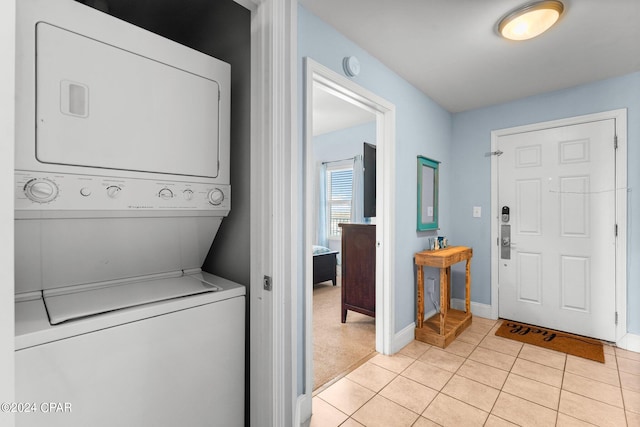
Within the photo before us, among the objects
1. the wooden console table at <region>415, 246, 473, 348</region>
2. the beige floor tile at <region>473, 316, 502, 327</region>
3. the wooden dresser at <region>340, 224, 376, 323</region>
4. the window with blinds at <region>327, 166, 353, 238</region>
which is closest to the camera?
the wooden console table at <region>415, 246, 473, 348</region>

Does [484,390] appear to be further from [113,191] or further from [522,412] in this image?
[113,191]

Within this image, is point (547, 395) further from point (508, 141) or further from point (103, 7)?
point (103, 7)

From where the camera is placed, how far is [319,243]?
219 inches

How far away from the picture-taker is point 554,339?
279 centimetres

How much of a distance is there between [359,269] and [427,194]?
106 cm

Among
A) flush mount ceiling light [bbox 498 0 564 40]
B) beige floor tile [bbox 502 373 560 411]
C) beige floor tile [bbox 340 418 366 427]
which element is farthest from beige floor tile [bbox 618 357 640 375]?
flush mount ceiling light [bbox 498 0 564 40]

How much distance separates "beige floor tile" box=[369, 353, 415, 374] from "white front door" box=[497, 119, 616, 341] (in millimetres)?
1556

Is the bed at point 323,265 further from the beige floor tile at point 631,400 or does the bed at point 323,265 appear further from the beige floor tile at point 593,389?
the beige floor tile at point 631,400

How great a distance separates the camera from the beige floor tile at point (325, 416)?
171cm

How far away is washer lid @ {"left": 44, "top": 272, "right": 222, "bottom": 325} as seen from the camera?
0.92 meters

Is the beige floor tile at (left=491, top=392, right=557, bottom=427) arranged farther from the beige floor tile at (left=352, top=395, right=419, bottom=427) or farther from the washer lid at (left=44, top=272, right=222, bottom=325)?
the washer lid at (left=44, top=272, right=222, bottom=325)

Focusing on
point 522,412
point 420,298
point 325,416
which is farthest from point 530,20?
point 325,416

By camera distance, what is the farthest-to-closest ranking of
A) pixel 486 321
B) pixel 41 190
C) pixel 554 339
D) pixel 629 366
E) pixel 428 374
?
1. pixel 486 321
2. pixel 554 339
3. pixel 629 366
4. pixel 428 374
5. pixel 41 190

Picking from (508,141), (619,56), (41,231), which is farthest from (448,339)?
(41,231)
